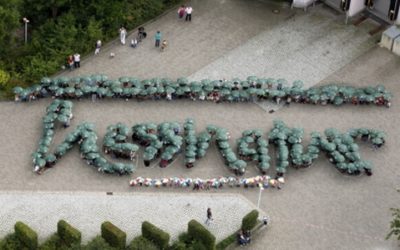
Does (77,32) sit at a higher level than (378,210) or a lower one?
higher

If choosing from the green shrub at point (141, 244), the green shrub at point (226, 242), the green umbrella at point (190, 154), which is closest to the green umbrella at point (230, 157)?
the green umbrella at point (190, 154)

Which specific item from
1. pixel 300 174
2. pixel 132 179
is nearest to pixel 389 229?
pixel 300 174

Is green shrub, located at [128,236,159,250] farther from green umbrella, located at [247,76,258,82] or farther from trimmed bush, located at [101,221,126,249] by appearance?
green umbrella, located at [247,76,258,82]

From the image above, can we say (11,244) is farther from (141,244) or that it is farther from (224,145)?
(224,145)

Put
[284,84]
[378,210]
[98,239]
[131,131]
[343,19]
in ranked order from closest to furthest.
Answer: [98,239], [378,210], [131,131], [284,84], [343,19]

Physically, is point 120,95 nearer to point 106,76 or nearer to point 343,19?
point 106,76

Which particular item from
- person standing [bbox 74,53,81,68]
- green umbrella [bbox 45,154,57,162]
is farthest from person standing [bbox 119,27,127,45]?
green umbrella [bbox 45,154,57,162]
